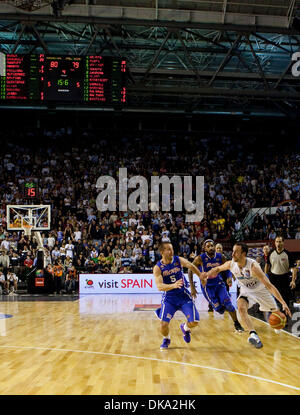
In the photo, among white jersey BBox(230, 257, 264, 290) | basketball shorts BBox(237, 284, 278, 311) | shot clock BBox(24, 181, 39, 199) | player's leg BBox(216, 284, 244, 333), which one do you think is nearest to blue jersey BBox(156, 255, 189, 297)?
white jersey BBox(230, 257, 264, 290)

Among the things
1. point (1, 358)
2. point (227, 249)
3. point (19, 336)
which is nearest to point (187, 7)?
point (227, 249)

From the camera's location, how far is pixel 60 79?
16.7 m

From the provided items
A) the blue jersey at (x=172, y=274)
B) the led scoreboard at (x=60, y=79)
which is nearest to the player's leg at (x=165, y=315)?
the blue jersey at (x=172, y=274)

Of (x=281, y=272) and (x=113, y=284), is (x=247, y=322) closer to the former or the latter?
(x=281, y=272)

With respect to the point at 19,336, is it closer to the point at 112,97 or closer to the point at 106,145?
the point at 112,97

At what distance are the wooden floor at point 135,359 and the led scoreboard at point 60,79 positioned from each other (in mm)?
7914

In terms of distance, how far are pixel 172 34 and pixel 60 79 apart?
18.9ft

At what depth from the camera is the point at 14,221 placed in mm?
20359

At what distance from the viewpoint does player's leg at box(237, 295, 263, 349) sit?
760cm

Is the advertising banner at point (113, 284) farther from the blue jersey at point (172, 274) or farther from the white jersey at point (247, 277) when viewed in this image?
the white jersey at point (247, 277)

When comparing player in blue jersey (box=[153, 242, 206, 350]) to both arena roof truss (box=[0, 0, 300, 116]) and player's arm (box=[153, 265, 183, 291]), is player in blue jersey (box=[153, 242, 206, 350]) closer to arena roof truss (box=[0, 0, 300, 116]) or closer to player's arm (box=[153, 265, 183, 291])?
player's arm (box=[153, 265, 183, 291])

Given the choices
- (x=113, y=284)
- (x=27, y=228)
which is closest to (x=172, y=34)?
(x=27, y=228)

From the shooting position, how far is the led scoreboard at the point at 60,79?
652 inches

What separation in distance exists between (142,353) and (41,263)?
11.5 metres
